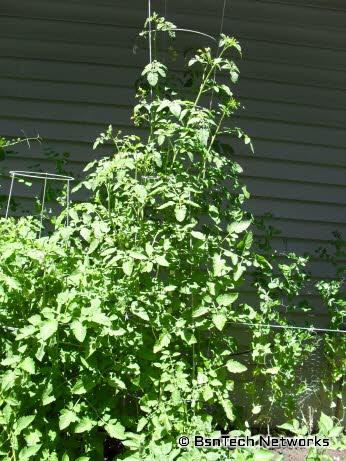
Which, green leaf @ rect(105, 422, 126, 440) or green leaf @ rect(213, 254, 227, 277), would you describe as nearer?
green leaf @ rect(105, 422, 126, 440)

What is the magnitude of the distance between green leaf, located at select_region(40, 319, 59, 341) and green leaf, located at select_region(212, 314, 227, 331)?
69cm

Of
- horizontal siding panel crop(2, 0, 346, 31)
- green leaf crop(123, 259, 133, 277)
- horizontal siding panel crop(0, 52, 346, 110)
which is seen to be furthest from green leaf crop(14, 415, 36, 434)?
horizontal siding panel crop(2, 0, 346, 31)

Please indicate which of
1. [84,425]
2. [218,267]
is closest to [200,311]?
[218,267]

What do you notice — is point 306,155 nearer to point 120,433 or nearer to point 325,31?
point 325,31

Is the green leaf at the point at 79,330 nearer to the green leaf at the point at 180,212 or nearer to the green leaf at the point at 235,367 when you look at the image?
the green leaf at the point at 180,212

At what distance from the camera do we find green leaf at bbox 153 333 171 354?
278cm

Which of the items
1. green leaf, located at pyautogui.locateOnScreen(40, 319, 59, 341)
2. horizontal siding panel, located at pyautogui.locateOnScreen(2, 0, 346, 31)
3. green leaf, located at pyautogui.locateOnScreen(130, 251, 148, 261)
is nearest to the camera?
green leaf, located at pyautogui.locateOnScreen(40, 319, 59, 341)

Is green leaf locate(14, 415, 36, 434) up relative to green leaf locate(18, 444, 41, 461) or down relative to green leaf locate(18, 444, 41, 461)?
up

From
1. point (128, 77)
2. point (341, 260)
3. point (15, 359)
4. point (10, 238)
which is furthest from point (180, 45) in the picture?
point (15, 359)

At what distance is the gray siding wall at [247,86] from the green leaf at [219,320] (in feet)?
7.08

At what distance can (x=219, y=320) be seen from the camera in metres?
2.77

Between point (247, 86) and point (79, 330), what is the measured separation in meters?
2.94

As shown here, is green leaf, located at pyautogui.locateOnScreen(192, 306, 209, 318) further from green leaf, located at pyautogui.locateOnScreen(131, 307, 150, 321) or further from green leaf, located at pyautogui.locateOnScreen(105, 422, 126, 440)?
green leaf, located at pyautogui.locateOnScreen(105, 422, 126, 440)

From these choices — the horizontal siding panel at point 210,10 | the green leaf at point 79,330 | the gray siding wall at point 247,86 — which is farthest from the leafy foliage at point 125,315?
the horizontal siding panel at point 210,10
